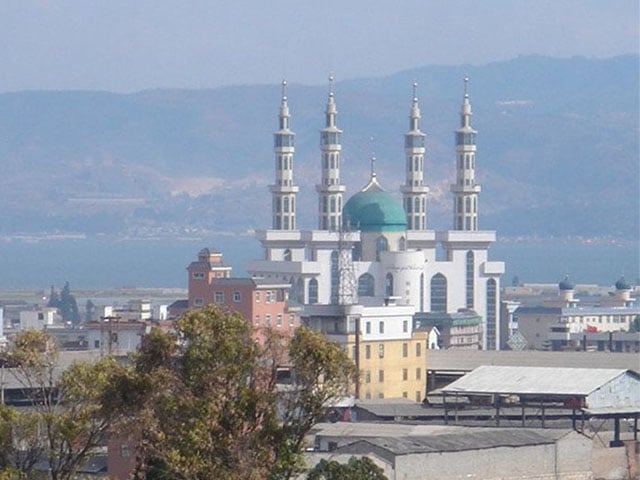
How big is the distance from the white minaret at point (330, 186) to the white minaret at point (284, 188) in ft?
2.85

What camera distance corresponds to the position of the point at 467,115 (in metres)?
87.4

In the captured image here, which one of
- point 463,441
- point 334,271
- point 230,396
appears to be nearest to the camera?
point 230,396

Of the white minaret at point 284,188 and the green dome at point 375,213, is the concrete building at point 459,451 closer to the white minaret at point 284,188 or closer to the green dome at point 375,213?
the green dome at point 375,213

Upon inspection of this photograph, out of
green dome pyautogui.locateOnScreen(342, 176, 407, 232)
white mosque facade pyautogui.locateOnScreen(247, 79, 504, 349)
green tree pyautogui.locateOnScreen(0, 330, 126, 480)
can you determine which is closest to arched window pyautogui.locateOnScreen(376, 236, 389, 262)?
white mosque facade pyautogui.locateOnScreen(247, 79, 504, 349)

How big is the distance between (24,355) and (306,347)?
284 centimetres

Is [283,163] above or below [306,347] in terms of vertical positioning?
above

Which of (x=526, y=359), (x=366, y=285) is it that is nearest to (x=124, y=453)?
(x=526, y=359)

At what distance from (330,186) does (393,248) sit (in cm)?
580

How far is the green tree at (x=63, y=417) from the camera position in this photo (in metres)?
26.0

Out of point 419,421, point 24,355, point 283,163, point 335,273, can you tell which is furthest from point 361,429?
point 283,163

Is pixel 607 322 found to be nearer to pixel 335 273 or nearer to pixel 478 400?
pixel 335 273

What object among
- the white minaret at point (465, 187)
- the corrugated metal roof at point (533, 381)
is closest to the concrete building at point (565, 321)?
the white minaret at point (465, 187)

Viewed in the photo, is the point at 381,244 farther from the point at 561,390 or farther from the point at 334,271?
the point at 561,390

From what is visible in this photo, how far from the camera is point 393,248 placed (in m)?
77.9
